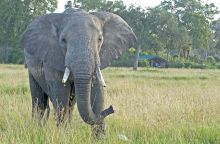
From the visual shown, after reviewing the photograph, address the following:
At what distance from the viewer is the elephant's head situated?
602 cm

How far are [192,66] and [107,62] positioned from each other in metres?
50.7

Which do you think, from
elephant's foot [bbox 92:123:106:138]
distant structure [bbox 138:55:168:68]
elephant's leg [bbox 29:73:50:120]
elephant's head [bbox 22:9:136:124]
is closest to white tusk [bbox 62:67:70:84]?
elephant's head [bbox 22:9:136:124]

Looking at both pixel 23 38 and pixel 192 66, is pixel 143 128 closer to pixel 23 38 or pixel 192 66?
pixel 23 38

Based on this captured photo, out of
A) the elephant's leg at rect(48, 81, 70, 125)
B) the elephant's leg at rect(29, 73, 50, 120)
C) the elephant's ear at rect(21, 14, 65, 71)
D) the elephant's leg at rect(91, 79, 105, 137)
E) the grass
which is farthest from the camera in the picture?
the elephant's leg at rect(29, 73, 50, 120)

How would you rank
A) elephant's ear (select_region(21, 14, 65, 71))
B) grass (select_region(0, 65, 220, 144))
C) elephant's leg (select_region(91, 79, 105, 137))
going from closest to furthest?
grass (select_region(0, 65, 220, 144)), elephant's leg (select_region(91, 79, 105, 137)), elephant's ear (select_region(21, 14, 65, 71))

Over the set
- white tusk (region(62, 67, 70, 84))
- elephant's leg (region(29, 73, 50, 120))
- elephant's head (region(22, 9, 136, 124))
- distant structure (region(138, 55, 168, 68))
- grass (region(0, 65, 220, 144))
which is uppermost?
elephant's head (region(22, 9, 136, 124))

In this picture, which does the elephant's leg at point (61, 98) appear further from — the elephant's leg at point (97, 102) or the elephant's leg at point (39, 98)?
the elephant's leg at point (39, 98)

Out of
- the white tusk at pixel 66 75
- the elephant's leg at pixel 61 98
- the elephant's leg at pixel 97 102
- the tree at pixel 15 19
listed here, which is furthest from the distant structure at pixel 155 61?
the white tusk at pixel 66 75

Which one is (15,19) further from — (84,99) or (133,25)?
(84,99)

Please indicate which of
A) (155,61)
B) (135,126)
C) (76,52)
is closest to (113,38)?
(76,52)

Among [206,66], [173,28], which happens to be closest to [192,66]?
[206,66]

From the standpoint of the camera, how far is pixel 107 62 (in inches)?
275

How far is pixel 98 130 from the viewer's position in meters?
6.72

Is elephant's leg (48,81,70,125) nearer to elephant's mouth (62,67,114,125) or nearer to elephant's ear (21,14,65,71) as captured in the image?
elephant's ear (21,14,65,71)
